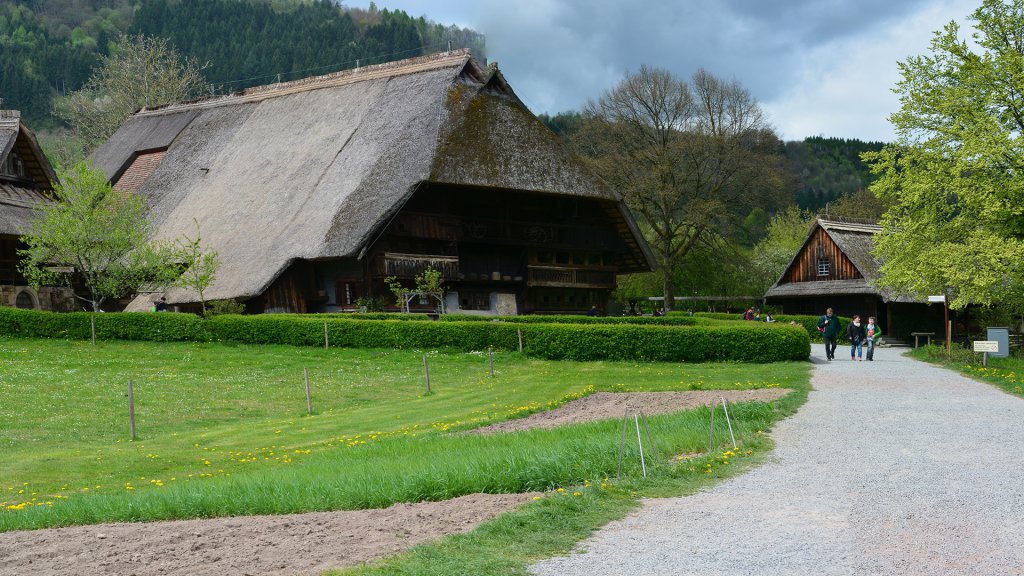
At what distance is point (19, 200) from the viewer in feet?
156

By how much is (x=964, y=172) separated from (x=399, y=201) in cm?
2262

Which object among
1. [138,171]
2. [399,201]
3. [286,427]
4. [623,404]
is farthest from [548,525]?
[138,171]

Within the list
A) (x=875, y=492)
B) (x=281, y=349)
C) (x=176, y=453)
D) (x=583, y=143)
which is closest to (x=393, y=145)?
(x=281, y=349)

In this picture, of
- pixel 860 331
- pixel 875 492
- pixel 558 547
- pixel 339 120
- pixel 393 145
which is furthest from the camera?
pixel 339 120

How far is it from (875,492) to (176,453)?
12.6m

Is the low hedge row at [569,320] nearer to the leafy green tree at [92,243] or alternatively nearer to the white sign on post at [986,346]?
the white sign on post at [986,346]

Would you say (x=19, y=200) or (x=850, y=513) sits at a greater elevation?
(x=19, y=200)

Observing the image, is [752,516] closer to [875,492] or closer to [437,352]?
[875,492]

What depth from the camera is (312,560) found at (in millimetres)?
9047

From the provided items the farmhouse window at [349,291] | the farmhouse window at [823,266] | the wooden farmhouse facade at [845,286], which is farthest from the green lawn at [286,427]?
the farmhouse window at [823,266]

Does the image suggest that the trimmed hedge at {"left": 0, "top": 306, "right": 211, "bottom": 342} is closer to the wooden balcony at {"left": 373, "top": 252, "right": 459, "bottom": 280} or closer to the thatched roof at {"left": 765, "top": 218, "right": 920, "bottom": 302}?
the wooden balcony at {"left": 373, "top": 252, "right": 459, "bottom": 280}

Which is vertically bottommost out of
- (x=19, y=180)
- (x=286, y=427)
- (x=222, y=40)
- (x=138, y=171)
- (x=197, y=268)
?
(x=286, y=427)

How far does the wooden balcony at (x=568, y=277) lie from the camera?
5103 cm

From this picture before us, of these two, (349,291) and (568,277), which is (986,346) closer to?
(568,277)
